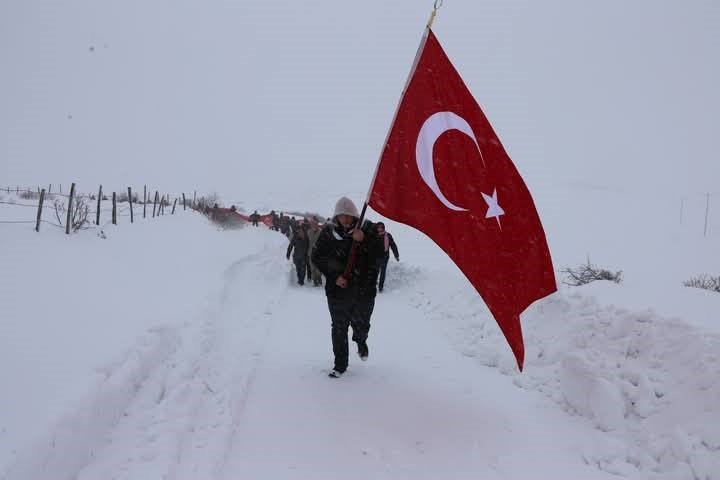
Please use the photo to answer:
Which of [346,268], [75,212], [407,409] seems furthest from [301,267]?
[407,409]

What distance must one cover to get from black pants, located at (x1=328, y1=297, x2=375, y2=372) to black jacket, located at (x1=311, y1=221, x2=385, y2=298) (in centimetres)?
9

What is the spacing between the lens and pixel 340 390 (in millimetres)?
4816

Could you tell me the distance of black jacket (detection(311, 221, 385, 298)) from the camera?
495cm

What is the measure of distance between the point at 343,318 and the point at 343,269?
0.59m

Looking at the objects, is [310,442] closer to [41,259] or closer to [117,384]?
[117,384]

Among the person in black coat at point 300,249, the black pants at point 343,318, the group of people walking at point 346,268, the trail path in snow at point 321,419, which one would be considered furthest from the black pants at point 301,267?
the black pants at point 343,318

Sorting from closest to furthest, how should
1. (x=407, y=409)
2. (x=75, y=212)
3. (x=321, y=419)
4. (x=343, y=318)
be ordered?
(x=321, y=419) < (x=407, y=409) < (x=343, y=318) < (x=75, y=212)

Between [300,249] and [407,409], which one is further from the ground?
[300,249]

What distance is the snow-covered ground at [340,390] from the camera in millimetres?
3295

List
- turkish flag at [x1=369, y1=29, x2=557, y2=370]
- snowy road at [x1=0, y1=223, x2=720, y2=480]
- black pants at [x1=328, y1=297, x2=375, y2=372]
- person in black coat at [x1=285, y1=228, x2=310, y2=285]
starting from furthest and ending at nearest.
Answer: person in black coat at [x1=285, y1=228, x2=310, y2=285]
black pants at [x1=328, y1=297, x2=375, y2=372]
turkish flag at [x1=369, y1=29, x2=557, y2=370]
snowy road at [x1=0, y1=223, x2=720, y2=480]

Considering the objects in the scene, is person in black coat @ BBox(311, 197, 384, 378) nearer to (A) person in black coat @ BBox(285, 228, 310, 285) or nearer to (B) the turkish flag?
(B) the turkish flag

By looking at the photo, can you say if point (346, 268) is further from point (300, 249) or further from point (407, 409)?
point (300, 249)

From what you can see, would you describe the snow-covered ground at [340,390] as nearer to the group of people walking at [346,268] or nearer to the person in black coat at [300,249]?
the group of people walking at [346,268]

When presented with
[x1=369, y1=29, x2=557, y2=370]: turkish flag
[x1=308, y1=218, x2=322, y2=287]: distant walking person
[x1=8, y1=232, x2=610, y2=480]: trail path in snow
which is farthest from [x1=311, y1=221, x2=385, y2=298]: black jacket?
[x1=308, y1=218, x2=322, y2=287]: distant walking person
